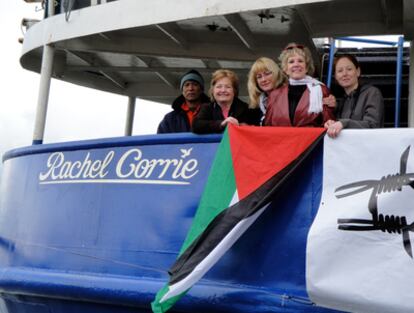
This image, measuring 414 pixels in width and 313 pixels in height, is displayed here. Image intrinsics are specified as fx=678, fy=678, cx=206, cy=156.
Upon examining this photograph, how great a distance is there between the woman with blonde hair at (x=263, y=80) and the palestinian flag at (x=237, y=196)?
0.38 metres

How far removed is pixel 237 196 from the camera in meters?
3.67

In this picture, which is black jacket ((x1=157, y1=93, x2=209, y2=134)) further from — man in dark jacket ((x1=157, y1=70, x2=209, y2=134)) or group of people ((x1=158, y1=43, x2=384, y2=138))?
group of people ((x1=158, y1=43, x2=384, y2=138))

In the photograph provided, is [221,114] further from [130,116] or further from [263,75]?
[130,116]

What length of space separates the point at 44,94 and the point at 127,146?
140cm

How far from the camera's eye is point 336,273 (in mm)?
3408

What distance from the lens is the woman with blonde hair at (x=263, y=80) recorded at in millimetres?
4035

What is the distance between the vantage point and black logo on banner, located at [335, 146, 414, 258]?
3295 millimetres

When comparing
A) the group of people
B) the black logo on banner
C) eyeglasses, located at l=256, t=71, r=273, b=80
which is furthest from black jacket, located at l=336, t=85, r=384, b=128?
eyeglasses, located at l=256, t=71, r=273, b=80

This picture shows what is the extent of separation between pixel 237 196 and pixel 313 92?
730mm

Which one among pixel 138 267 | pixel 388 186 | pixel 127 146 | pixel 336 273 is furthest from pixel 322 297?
pixel 127 146

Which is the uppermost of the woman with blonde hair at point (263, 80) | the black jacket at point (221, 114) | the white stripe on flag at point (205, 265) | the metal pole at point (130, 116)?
the metal pole at point (130, 116)

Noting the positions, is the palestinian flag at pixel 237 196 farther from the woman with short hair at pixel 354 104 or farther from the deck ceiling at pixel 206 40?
the deck ceiling at pixel 206 40

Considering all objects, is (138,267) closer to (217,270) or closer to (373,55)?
(217,270)

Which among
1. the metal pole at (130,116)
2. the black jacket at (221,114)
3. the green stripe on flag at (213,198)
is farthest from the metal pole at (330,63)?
the metal pole at (130,116)
